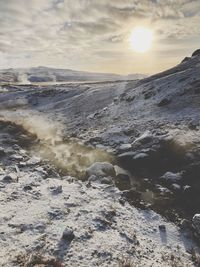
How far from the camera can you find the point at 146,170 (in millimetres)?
21578

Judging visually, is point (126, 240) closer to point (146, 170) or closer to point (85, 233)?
point (85, 233)

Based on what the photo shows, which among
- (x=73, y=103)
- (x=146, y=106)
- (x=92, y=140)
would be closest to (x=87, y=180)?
(x=92, y=140)

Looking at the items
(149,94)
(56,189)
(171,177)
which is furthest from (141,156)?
(149,94)

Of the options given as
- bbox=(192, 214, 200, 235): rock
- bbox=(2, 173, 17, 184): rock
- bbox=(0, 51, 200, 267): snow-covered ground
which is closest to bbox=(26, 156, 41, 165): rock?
bbox=(0, 51, 200, 267): snow-covered ground

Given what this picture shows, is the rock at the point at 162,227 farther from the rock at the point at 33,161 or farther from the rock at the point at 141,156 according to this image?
the rock at the point at 33,161

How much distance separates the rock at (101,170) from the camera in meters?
20.2

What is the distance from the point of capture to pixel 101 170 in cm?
2048

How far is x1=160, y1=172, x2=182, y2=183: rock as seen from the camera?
1911 centimetres

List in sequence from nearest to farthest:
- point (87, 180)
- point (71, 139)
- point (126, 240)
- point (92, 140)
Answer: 1. point (126, 240)
2. point (87, 180)
3. point (92, 140)
4. point (71, 139)

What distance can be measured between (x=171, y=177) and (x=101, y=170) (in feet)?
15.2

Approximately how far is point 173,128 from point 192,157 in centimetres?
604

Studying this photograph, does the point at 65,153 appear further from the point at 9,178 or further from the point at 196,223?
the point at 196,223

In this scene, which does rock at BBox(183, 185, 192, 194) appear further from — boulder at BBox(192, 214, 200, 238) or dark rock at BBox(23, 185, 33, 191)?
dark rock at BBox(23, 185, 33, 191)

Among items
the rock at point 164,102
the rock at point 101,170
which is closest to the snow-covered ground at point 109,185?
the rock at point 164,102
